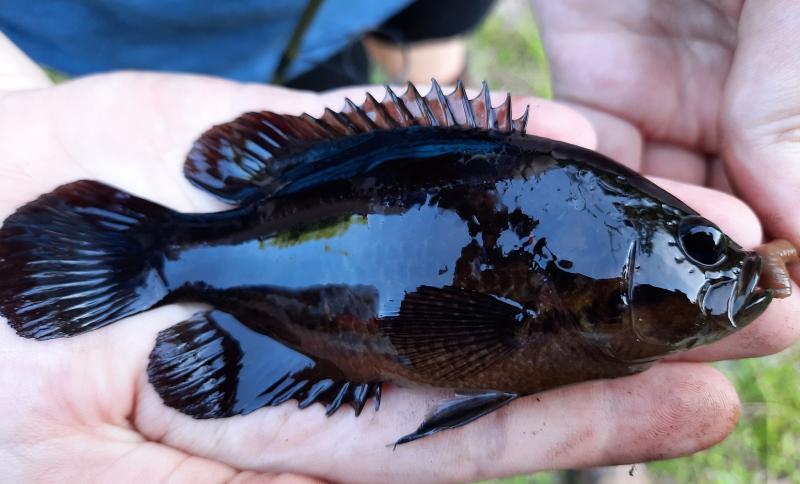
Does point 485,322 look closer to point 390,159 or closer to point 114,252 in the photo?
point 390,159

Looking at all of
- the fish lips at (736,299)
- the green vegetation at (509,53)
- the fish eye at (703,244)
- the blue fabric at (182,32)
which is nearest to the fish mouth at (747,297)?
the fish lips at (736,299)

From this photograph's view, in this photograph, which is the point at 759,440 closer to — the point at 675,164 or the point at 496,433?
the point at 675,164

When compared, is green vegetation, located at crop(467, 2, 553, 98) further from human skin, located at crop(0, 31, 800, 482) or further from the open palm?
human skin, located at crop(0, 31, 800, 482)

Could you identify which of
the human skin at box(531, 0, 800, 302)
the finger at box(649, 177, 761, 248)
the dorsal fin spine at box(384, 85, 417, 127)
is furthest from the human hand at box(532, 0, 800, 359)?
the dorsal fin spine at box(384, 85, 417, 127)

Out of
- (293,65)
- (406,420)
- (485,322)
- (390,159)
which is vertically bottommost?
(406,420)

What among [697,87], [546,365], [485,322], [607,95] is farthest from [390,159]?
[697,87]
